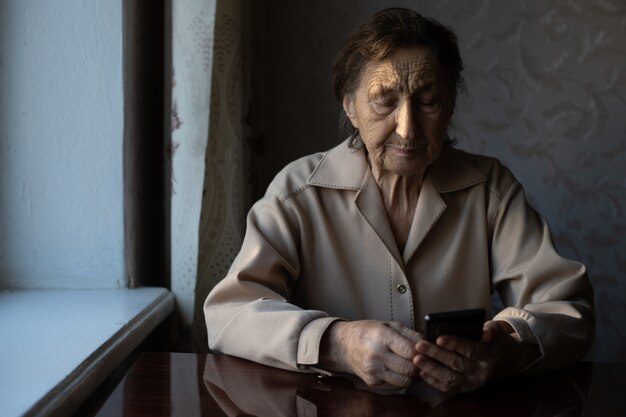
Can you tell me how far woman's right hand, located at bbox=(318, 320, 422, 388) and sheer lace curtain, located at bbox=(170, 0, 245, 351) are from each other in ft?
2.43

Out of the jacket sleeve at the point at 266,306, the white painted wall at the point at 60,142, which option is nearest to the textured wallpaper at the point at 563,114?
the jacket sleeve at the point at 266,306

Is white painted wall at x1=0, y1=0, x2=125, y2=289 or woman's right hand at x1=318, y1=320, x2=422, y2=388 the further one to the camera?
white painted wall at x1=0, y1=0, x2=125, y2=289

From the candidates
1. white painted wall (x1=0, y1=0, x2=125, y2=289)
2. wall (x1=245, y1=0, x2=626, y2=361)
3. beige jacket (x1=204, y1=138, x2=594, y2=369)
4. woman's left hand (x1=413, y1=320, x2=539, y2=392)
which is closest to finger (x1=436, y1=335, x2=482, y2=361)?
woman's left hand (x1=413, y1=320, x2=539, y2=392)

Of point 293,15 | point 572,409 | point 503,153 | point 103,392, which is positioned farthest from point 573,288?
point 293,15

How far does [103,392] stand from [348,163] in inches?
30.4

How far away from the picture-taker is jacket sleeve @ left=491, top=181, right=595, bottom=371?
134cm

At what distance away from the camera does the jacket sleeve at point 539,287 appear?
1336 millimetres

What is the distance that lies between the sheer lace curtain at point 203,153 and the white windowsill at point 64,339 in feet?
0.32

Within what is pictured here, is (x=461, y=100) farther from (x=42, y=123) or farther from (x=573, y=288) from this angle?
(x=42, y=123)

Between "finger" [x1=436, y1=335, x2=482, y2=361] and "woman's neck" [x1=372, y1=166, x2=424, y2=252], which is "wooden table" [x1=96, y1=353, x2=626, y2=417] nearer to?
"finger" [x1=436, y1=335, x2=482, y2=361]

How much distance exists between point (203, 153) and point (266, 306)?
65cm

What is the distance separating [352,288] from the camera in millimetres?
1585

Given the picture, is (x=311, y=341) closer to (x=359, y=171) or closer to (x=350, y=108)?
(x=359, y=171)

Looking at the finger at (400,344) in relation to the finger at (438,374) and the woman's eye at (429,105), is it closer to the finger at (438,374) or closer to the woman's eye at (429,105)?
the finger at (438,374)
